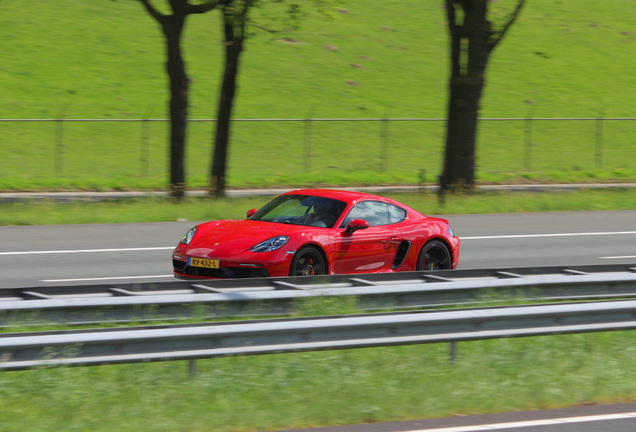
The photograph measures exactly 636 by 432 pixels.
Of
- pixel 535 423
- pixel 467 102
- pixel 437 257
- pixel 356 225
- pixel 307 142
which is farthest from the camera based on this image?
pixel 307 142

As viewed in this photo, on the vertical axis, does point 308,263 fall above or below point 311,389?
above

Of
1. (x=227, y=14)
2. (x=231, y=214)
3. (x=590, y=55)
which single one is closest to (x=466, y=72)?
(x=227, y=14)

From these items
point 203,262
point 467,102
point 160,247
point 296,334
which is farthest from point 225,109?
point 296,334

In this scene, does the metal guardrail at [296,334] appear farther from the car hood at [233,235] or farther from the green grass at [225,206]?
the green grass at [225,206]

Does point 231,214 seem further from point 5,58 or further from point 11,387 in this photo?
point 5,58

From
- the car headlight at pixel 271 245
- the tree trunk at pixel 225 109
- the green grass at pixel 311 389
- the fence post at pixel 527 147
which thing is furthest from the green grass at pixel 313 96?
the green grass at pixel 311 389

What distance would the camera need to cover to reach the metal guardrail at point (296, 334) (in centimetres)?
607

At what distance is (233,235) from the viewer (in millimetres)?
10812

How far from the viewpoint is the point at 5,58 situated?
42.1 metres

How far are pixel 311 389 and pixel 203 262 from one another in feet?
13.3

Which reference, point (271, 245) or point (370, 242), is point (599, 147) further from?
point (271, 245)

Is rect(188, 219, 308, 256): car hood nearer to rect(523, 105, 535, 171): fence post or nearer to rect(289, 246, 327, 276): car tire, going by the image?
rect(289, 246, 327, 276): car tire

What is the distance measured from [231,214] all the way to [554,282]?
36.7 feet

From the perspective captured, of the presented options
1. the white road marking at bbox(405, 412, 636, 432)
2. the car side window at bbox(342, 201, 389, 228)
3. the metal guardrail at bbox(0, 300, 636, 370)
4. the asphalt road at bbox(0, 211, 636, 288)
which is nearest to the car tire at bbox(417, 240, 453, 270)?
the car side window at bbox(342, 201, 389, 228)
